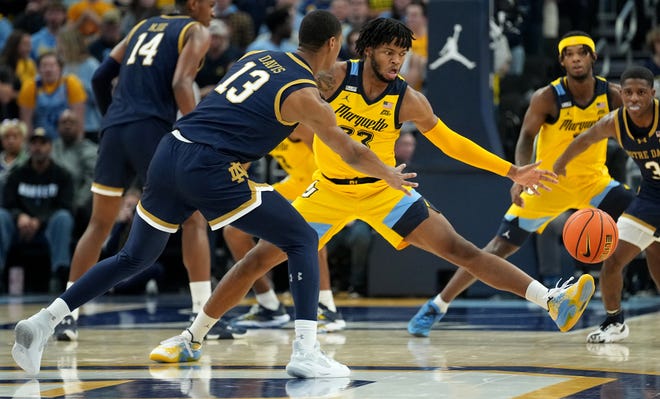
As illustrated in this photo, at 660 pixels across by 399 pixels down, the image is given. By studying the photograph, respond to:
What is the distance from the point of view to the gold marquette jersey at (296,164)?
10.2 m

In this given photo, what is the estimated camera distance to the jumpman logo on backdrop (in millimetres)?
12688

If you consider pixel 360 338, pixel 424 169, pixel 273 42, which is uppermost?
pixel 273 42

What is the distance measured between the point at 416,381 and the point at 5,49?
11.2 metres

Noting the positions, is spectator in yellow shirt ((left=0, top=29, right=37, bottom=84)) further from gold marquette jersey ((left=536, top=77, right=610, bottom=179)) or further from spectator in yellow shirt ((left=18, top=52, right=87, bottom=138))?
gold marquette jersey ((left=536, top=77, right=610, bottom=179))

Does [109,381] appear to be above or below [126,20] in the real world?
below

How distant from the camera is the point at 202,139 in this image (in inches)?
257

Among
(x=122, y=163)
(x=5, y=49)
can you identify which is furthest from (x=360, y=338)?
(x=5, y=49)

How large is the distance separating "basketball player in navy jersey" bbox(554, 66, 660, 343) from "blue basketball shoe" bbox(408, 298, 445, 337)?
44.7 inches

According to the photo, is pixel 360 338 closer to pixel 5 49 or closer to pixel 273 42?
pixel 273 42

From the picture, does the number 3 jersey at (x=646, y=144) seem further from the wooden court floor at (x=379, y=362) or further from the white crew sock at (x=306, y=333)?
the white crew sock at (x=306, y=333)

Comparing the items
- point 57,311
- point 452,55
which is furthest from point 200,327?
point 452,55

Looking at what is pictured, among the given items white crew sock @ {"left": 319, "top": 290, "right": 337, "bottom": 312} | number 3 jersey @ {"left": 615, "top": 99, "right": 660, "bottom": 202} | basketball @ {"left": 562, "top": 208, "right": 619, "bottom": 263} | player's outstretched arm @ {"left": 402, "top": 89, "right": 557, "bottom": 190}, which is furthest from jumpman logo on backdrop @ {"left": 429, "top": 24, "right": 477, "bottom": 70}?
player's outstretched arm @ {"left": 402, "top": 89, "right": 557, "bottom": 190}

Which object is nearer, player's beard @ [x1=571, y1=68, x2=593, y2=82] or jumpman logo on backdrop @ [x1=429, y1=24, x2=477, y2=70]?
player's beard @ [x1=571, y1=68, x2=593, y2=82]

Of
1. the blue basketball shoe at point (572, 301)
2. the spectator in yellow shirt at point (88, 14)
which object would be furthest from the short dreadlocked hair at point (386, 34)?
the spectator in yellow shirt at point (88, 14)
